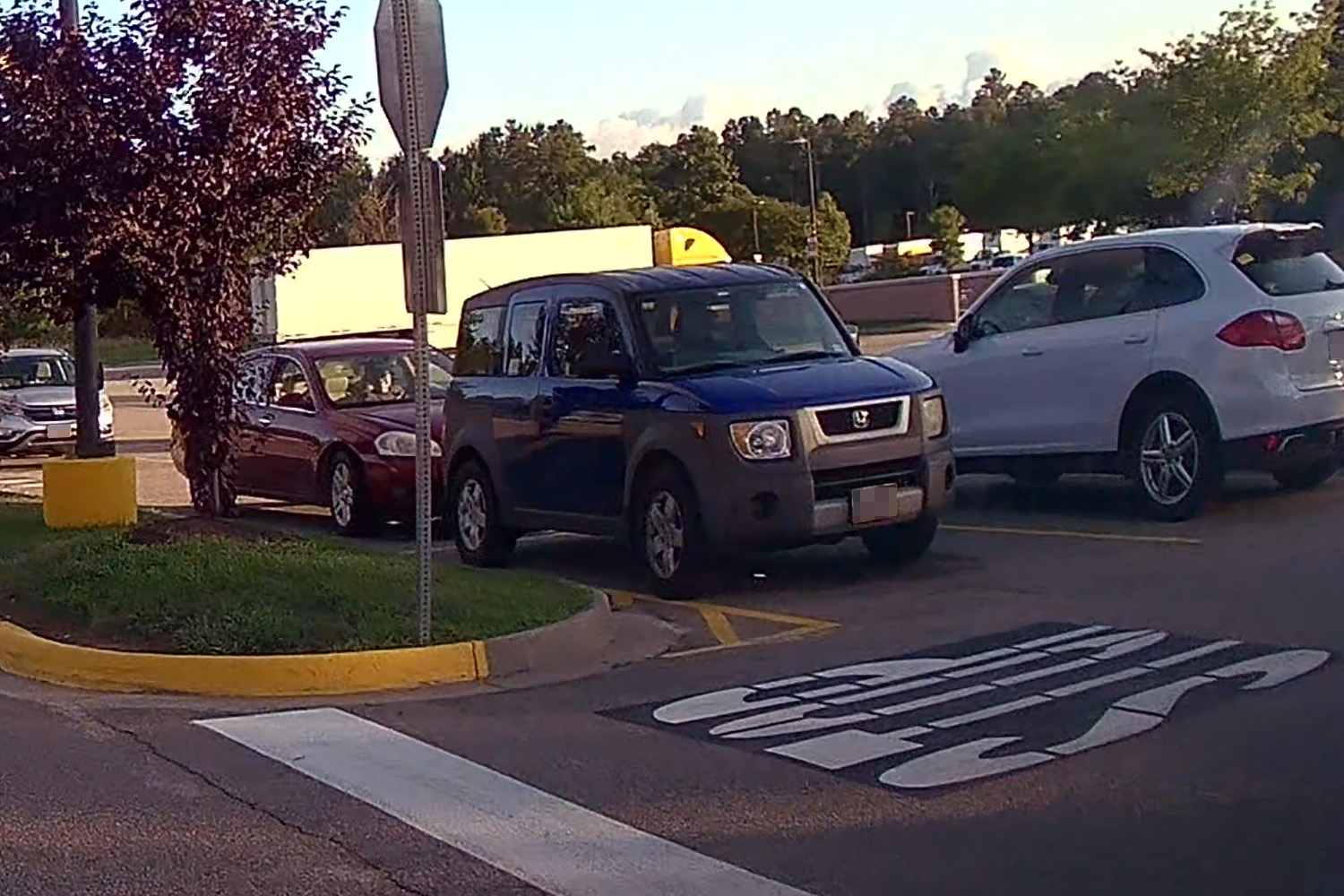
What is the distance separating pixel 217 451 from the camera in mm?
13633

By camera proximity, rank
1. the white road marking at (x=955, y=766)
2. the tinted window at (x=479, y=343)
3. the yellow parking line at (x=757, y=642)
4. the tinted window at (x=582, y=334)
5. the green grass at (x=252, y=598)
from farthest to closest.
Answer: the tinted window at (x=479, y=343), the tinted window at (x=582, y=334), the yellow parking line at (x=757, y=642), the green grass at (x=252, y=598), the white road marking at (x=955, y=766)

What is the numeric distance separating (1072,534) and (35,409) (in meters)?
16.9

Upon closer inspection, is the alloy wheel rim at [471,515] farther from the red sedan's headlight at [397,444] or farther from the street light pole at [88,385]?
the street light pole at [88,385]

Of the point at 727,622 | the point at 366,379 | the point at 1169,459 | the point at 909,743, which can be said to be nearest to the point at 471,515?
the point at 727,622

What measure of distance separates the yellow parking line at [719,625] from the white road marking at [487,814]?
2.25 m

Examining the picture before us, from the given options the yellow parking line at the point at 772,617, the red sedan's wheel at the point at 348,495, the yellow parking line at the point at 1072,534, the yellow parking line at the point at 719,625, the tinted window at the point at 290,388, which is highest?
the tinted window at the point at 290,388

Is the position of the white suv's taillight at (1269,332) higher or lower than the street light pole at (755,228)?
lower

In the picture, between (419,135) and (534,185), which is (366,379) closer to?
(419,135)

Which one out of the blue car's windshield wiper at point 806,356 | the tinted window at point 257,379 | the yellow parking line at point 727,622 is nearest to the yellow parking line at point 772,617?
the yellow parking line at point 727,622

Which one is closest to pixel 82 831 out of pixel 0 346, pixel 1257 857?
pixel 1257 857

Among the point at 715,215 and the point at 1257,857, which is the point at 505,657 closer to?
the point at 1257,857

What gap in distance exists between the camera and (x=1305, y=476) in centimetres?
1347

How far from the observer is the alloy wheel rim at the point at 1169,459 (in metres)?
12.3

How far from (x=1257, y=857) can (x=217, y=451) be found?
375 inches
